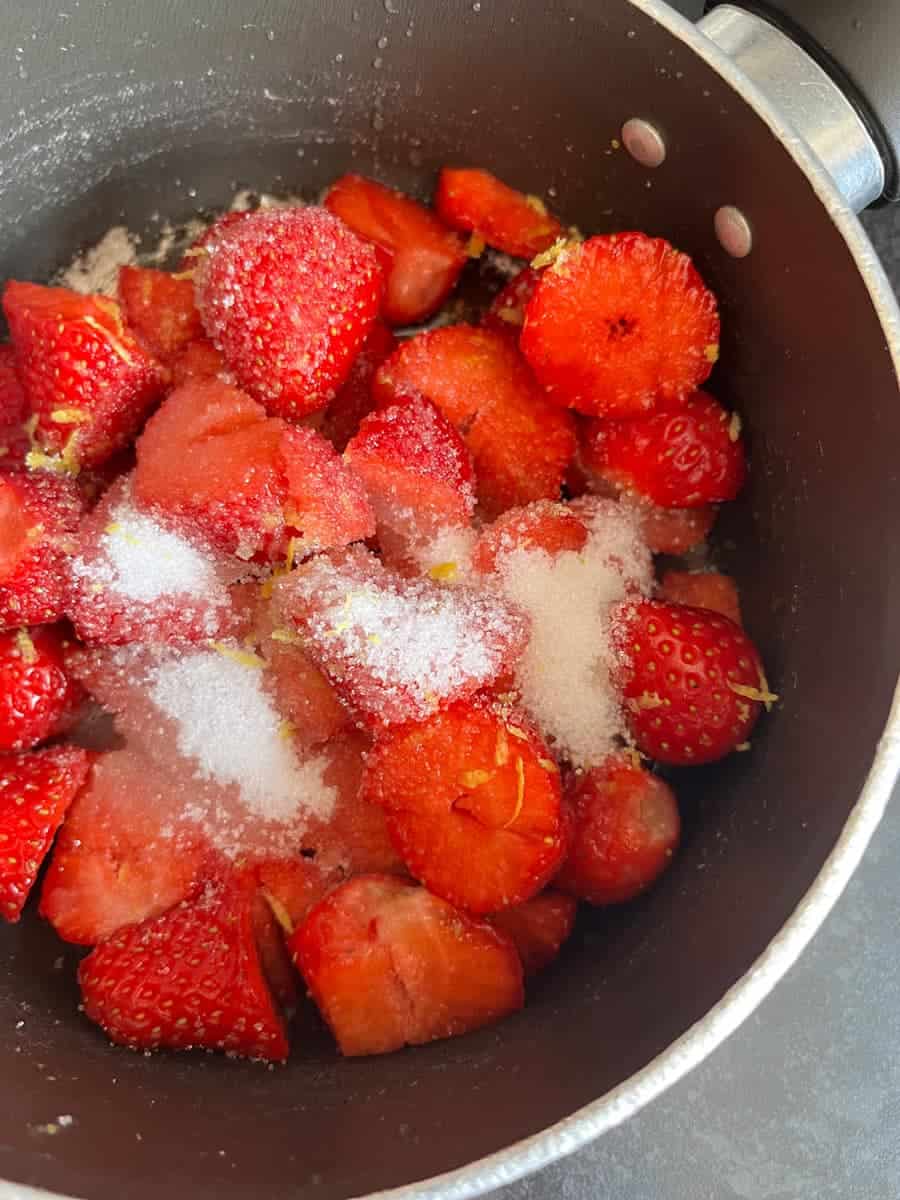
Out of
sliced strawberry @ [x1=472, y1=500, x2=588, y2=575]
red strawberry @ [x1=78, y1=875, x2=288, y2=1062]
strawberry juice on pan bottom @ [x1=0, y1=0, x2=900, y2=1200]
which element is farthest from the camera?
sliced strawberry @ [x1=472, y1=500, x2=588, y2=575]

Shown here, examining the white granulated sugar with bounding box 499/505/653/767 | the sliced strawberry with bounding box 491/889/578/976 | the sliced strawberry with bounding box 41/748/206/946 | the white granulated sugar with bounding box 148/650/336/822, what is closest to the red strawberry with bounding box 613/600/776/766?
the white granulated sugar with bounding box 499/505/653/767

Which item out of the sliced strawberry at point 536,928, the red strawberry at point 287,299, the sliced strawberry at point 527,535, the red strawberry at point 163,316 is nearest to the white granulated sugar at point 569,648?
the sliced strawberry at point 527,535

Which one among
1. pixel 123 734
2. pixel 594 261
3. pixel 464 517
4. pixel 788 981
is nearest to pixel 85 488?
pixel 123 734

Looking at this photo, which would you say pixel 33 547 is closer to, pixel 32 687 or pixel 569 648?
pixel 32 687

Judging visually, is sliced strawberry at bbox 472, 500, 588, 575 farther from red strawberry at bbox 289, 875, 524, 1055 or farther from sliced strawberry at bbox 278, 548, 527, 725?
red strawberry at bbox 289, 875, 524, 1055

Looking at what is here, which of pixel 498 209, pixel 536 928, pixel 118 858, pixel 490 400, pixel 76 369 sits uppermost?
pixel 498 209

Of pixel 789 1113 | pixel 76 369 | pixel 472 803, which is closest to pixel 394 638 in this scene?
pixel 472 803

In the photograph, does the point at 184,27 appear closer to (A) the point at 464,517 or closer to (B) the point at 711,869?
(A) the point at 464,517
